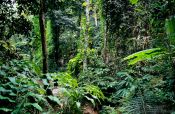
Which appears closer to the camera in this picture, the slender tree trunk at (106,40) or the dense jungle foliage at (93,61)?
the dense jungle foliage at (93,61)

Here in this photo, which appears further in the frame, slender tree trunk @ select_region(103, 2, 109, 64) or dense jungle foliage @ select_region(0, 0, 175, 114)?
slender tree trunk @ select_region(103, 2, 109, 64)

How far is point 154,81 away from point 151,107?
2.06 meters

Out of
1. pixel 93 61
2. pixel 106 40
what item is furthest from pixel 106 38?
pixel 93 61

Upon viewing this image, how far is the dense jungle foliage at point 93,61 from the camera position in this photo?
14.5 feet

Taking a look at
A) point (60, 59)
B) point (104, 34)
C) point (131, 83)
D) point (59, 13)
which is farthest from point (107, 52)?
point (60, 59)

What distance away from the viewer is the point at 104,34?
1110 centimetres

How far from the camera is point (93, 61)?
37.6 feet

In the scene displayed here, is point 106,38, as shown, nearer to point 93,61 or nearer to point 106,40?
point 106,40

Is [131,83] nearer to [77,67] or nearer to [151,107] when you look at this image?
[151,107]

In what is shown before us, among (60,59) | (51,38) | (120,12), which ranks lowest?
(60,59)

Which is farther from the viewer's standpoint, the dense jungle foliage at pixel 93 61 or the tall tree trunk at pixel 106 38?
the tall tree trunk at pixel 106 38

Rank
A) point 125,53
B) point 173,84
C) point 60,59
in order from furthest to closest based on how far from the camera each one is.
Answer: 1. point 60,59
2. point 125,53
3. point 173,84

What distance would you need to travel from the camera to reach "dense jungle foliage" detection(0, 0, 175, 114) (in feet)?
14.5

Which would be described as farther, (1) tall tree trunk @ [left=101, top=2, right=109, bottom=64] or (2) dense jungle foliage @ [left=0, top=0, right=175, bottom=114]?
(1) tall tree trunk @ [left=101, top=2, right=109, bottom=64]
